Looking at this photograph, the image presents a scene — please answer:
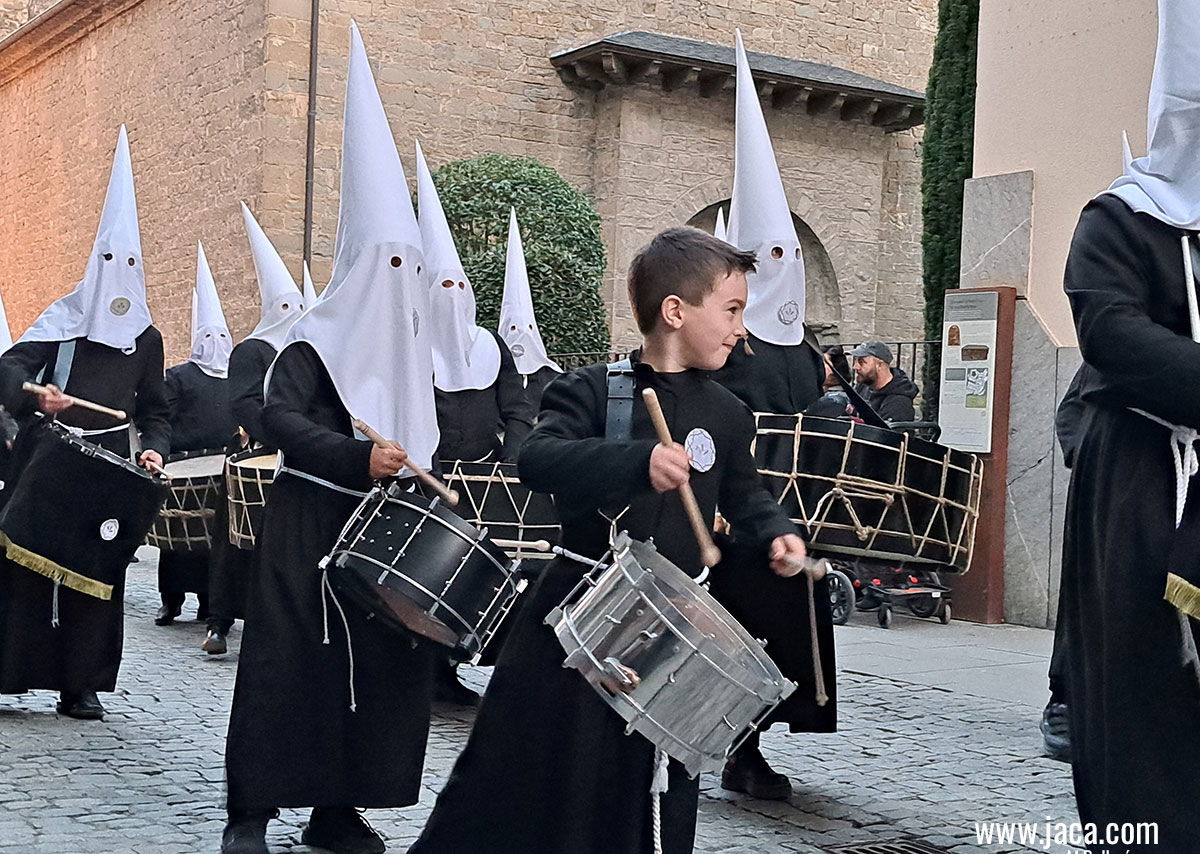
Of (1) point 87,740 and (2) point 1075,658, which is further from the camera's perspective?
(1) point 87,740

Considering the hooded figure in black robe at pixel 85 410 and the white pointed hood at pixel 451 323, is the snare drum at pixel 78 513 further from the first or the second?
the white pointed hood at pixel 451 323

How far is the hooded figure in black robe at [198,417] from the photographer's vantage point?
32.7 feet

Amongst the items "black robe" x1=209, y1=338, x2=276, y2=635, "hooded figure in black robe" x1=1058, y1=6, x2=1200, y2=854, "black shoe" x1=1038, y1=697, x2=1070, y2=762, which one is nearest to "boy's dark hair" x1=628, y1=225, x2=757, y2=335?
"hooded figure in black robe" x1=1058, y1=6, x2=1200, y2=854

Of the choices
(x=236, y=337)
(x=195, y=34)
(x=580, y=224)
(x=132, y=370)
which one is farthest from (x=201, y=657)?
(x=195, y=34)

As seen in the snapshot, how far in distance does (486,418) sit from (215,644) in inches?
96.6

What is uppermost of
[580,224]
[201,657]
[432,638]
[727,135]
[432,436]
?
[727,135]

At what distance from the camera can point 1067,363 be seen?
966cm

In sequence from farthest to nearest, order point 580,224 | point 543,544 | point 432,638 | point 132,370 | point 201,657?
1. point 580,224
2. point 201,657
3. point 132,370
4. point 543,544
5. point 432,638

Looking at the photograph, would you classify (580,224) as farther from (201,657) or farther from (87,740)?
(87,740)

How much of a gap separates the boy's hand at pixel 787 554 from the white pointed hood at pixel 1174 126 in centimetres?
104

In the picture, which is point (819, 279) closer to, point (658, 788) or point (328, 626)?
point (328, 626)

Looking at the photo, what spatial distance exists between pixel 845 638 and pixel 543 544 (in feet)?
14.8

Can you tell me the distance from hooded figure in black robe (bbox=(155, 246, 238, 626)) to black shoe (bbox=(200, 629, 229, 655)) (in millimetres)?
608

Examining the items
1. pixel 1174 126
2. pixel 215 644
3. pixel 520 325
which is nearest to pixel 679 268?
pixel 1174 126
